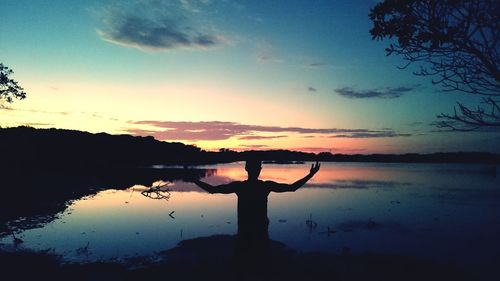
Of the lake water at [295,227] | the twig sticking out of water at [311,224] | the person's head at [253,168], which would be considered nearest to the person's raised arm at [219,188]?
the person's head at [253,168]

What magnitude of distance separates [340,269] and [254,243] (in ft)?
23.5

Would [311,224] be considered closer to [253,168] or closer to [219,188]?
[253,168]

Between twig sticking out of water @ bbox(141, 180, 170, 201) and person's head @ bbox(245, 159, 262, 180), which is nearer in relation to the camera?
person's head @ bbox(245, 159, 262, 180)

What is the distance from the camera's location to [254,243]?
20.1 ft

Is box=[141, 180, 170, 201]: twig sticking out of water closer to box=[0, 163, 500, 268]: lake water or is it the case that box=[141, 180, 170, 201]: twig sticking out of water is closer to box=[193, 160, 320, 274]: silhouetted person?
box=[0, 163, 500, 268]: lake water

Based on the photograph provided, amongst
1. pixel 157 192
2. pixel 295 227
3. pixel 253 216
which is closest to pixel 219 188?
pixel 253 216

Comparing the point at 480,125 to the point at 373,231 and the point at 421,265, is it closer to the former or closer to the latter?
the point at 421,265

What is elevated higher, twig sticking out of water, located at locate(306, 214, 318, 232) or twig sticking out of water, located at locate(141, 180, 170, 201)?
twig sticking out of water, located at locate(141, 180, 170, 201)

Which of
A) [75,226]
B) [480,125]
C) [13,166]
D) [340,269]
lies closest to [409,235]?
[340,269]

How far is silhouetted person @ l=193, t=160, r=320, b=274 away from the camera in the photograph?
237 inches

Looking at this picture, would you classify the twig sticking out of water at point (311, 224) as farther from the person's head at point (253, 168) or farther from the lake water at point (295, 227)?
the person's head at point (253, 168)

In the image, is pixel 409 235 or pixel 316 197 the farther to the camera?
pixel 316 197

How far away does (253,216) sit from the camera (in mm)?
6098

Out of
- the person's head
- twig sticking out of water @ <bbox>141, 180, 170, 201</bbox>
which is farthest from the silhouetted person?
twig sticking out of water @ <bbox>141, 180, 170, 201</bbox>
